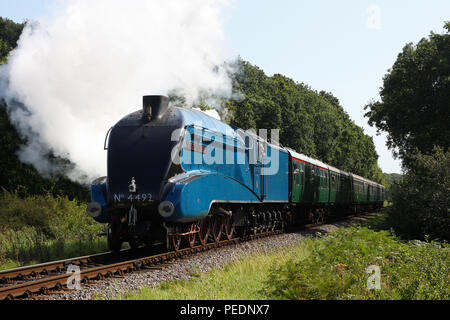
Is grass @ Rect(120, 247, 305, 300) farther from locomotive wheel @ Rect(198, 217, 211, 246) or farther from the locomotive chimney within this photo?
the locomotive chimney

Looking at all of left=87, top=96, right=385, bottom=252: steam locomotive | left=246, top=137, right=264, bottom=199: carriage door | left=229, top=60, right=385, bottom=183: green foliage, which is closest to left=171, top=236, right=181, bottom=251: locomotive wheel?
left=87, top=96, right=385, bottom=252: steam locomotive

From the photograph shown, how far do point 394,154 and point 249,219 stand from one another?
1825 cm

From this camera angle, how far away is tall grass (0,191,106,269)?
11.8 meters

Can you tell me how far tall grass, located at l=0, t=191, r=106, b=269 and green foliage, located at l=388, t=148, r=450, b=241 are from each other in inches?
408

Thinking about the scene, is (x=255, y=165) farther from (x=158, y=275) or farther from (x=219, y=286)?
(x=219, y=286)

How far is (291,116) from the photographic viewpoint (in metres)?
50.7

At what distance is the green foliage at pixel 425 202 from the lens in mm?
15758

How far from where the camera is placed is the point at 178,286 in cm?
754

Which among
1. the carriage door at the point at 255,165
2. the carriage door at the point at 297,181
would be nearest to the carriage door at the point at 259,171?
the carriage door at the point at 255,165

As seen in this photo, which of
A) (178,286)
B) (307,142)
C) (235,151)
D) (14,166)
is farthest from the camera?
(307,142)

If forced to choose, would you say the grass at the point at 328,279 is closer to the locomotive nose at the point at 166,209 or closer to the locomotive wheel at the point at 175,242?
the locomotive nose at the point at 166,209
